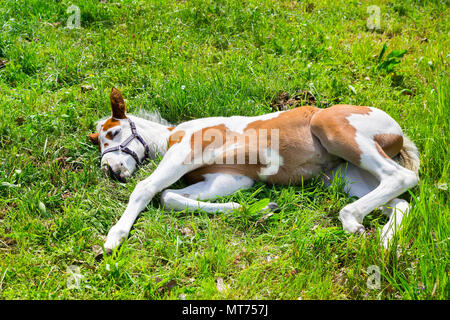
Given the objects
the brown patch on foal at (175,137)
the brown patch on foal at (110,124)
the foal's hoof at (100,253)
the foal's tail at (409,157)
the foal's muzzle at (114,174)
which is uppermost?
the brown patch on foal at (110,124)

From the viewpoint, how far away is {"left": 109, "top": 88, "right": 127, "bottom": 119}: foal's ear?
3.88 metres

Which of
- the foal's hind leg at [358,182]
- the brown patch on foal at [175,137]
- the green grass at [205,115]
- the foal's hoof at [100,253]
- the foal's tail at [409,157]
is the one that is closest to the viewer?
the green grass at [205,115]

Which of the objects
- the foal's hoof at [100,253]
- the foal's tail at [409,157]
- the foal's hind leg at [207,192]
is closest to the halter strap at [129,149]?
the foal's hind leg at [207,192]

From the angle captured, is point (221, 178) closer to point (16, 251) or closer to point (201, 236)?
point (201, 236)

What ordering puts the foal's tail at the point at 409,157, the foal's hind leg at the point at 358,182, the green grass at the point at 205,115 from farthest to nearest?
1. the foal's tail at the point at 409,157
2. the foal's hind leg at the point at 358,182
3. the green grass at the point at 205,115

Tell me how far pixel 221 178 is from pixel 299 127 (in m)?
0.83

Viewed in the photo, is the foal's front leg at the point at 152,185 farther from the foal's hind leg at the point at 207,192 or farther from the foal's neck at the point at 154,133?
the foal's neck at the point at 154,133

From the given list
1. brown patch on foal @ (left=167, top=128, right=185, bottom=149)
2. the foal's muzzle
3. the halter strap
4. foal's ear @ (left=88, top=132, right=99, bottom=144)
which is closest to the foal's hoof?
the foal's muzzle

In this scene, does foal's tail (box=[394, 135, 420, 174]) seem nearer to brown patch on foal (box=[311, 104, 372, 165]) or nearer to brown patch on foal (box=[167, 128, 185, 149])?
brown patch on foal (box=[311, 104, 372, 165])

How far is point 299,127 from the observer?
369 cm

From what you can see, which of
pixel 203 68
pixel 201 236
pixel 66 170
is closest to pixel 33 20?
pixel 203 68

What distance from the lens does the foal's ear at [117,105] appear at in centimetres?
388

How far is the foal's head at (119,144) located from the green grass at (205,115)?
5.1 inches

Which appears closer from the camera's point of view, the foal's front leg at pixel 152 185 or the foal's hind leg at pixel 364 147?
the foal's front leg at pixel 152 185
